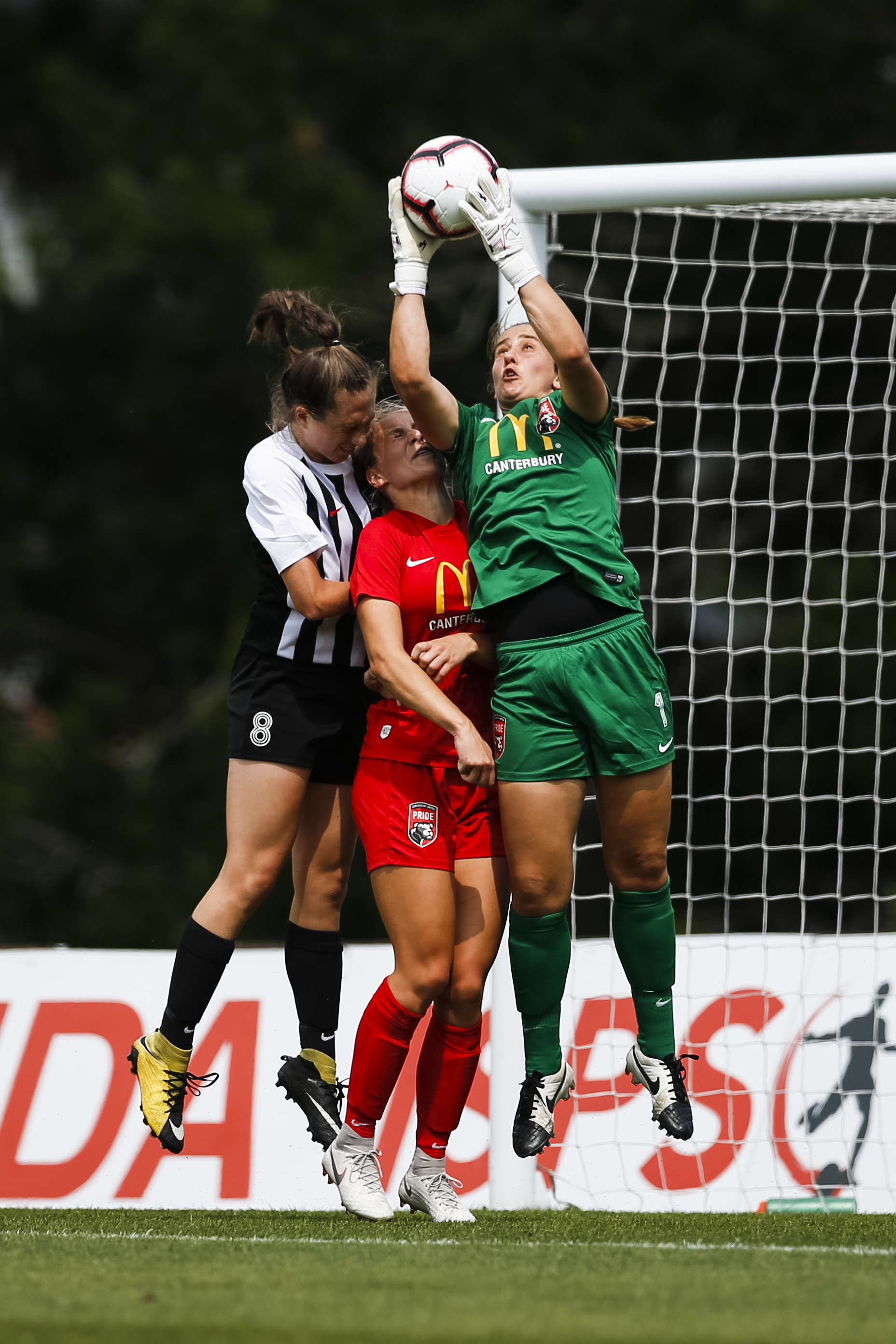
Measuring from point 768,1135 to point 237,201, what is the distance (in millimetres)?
12527

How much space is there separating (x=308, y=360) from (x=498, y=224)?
0.65 meters

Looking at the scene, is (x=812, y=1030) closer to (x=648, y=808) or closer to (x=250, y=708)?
(x=648, y=808)

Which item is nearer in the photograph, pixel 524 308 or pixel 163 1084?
pixel 524 308

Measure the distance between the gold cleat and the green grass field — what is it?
0.25 meters

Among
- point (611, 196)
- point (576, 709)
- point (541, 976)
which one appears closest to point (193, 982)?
point (541, 976)

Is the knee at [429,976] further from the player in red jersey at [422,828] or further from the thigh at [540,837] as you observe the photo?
the thigh at [540,837]

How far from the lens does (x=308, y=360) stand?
14.5 feet

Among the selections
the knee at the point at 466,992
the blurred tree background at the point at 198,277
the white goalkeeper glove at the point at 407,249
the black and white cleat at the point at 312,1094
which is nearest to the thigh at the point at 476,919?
the knee at the point at 466,992

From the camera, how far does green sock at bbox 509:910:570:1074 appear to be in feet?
13.5

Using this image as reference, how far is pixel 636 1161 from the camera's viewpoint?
17.5 feet

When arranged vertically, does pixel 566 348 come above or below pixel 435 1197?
above

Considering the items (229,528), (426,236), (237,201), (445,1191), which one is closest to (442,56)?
(237,201)

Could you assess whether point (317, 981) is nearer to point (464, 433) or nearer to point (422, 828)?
point (422, 828)

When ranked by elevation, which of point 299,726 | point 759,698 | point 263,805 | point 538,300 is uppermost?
point 538,300
